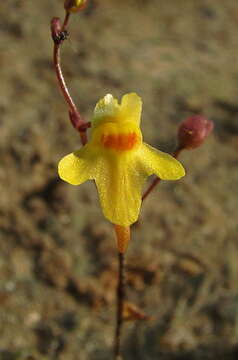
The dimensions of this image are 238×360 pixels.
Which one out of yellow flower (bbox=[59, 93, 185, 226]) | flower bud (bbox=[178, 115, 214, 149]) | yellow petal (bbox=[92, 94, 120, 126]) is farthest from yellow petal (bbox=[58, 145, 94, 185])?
flower bud (bbox=[178, 115, 214, 149])

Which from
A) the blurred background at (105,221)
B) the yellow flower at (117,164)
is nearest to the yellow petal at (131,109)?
the yellow flower at (117,164)

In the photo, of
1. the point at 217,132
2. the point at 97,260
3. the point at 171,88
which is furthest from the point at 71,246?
the point at 171,88

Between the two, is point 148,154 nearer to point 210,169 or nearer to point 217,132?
point 210,169

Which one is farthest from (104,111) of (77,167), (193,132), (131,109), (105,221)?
(105,221)

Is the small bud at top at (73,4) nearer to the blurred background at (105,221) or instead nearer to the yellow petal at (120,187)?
the blurred background at (105,221)

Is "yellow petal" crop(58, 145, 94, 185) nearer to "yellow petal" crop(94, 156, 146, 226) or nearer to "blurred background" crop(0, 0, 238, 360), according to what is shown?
"yellow petal" crop(94, 156, 146, 226)
